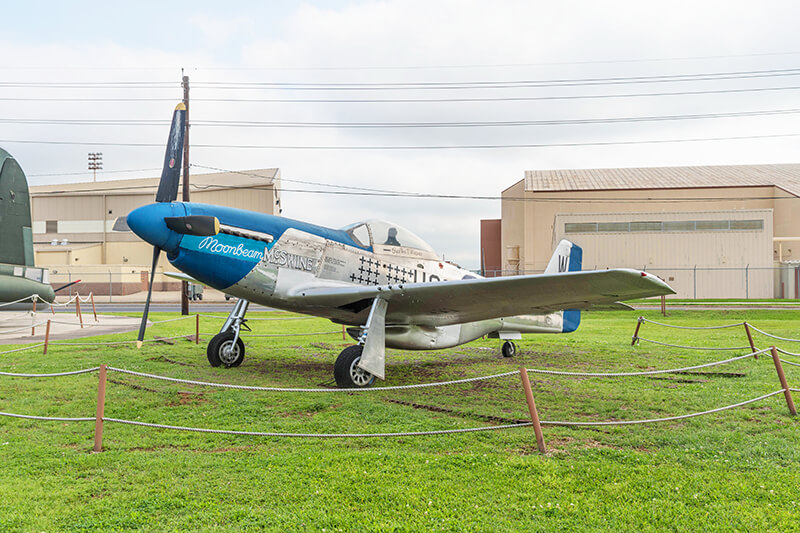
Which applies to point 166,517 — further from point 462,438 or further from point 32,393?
point 32,393

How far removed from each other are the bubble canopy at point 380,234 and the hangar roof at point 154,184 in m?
36.5

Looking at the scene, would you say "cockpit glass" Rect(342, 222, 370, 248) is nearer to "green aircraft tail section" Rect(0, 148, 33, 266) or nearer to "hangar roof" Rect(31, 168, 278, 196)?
"green aircraft tail section" Rect(0, 148, 33, 266)

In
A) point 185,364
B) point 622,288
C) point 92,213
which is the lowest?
point 185,364

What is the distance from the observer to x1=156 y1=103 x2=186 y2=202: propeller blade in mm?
8008

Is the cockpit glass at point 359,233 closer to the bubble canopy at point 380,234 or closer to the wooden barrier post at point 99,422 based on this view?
the bubble canopy at point 380,234

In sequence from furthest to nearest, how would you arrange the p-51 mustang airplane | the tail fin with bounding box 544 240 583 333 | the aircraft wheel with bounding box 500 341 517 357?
the tail fin with bounding box 544 240 583 333, the aircraft wheel with bounding box 500 341 517 357, the p-51 mustang airplane

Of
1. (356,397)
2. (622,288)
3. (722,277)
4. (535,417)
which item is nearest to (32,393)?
(356,397)

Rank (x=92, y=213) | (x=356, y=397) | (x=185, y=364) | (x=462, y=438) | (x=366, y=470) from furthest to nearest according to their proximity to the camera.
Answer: (x=92, y=213)
(x=185, y=364)
(x=356, y=397)
(x=462, y=438)
(x=366, y=470)

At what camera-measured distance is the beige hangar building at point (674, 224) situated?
3256 cm

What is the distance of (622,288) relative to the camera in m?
6.02

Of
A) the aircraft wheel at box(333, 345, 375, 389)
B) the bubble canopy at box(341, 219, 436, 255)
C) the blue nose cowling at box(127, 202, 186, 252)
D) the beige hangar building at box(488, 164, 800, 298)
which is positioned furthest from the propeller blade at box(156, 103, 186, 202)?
the beige hangar building at box(488, 164, 800, 298)

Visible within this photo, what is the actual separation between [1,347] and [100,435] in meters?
9.33

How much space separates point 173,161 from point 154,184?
45603 mm

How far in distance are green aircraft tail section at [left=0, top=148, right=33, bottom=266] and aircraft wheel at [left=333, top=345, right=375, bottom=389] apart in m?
14.9
